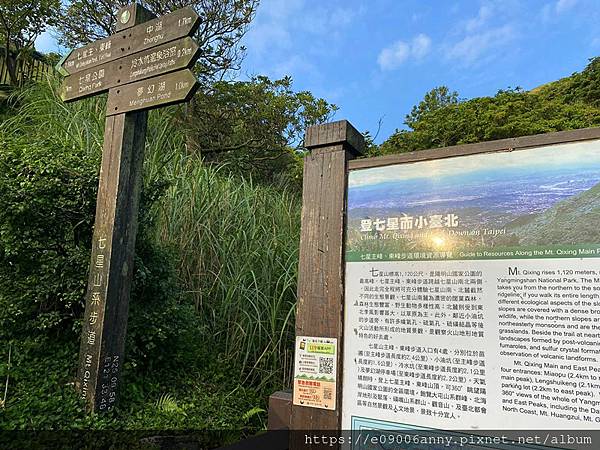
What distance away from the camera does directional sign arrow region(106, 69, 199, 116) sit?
2658mm

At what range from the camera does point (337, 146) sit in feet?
6.22

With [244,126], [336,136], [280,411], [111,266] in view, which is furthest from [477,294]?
[244,126]

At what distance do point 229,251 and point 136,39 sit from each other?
173 cm

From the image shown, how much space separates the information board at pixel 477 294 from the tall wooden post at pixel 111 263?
5.08 feet

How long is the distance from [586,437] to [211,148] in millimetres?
6925

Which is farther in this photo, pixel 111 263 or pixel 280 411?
pixel 111 263

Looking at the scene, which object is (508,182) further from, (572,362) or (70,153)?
(70,153)

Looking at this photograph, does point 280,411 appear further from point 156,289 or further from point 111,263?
point 156,289

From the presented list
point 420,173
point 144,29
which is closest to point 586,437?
point 420,173

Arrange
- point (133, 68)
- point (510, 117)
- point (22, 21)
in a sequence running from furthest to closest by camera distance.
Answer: point (510, 117), point (22, 21), point (133, 68)

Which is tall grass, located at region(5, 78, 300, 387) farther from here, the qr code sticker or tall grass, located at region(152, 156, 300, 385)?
the qr code sticker

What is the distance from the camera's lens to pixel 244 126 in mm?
7711

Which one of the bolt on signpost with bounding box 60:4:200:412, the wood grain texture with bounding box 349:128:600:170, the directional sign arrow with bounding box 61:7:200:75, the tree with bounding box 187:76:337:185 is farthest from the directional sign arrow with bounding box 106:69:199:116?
the tree with bounding box 187:76:337:185

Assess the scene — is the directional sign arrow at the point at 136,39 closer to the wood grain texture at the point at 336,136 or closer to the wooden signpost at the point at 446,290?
the wood grain texture at the point at 336,136
